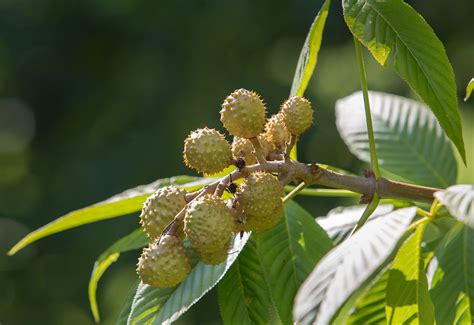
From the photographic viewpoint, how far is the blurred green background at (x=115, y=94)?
8656mm

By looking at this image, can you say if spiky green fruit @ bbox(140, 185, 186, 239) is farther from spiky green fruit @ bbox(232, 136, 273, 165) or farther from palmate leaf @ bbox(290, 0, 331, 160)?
palmate leaf @ bbox(290, 0, 331, 160)

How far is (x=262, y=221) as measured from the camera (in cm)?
121

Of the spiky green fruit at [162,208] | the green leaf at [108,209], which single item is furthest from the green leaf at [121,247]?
the spiky green fruit at [162,208]

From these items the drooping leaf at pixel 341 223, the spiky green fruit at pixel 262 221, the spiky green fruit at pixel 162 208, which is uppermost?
the spiky green fruit at pixel 162 208

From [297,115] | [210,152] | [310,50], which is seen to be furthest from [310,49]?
[210,152]

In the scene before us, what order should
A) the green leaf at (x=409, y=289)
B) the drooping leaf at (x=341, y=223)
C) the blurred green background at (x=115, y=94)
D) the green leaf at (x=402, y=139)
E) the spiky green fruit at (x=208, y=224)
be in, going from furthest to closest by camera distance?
the blurred green background at (x=115, y=94) → the green leaf at (x=402, y=139) → the drooping leaf at (x=341, y=223) → the green leaf at (x=409, y=289) → the spiky green fruit at (x=208, y=224)

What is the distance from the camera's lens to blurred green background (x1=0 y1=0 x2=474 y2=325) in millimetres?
8656

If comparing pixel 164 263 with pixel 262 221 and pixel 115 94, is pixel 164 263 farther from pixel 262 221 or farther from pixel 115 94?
pixel 115 94

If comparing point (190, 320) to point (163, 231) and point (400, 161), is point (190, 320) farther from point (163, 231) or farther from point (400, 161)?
A: point (163, 231)

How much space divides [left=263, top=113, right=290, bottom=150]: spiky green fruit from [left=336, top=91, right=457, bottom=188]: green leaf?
1.53ft

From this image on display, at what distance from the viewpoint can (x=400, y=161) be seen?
1.78 meters

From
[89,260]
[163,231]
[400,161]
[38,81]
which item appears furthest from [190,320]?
[163,231]

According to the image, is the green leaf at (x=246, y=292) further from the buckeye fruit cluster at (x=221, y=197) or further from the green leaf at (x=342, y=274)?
the green leaf at (x=342, y=274)

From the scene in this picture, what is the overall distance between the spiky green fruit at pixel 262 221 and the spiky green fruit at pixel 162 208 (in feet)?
0.31
